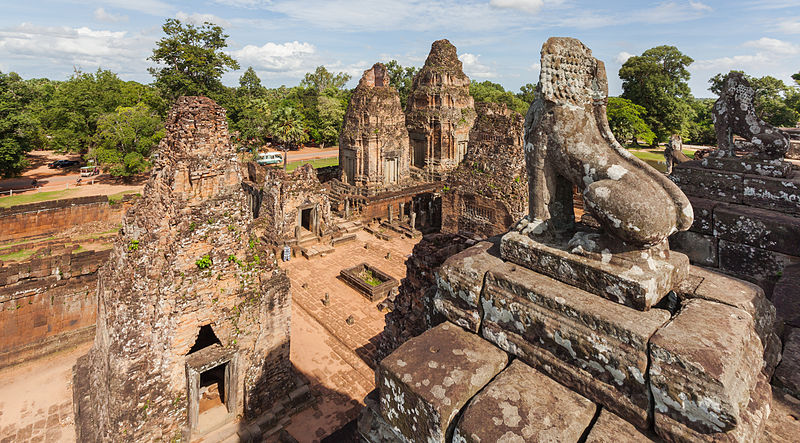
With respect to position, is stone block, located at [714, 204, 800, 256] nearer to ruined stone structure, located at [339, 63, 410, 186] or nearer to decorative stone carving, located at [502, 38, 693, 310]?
decorative stone carving, located at [502, 38, 693, 310]

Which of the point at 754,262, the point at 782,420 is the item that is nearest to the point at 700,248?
the point at 754,262

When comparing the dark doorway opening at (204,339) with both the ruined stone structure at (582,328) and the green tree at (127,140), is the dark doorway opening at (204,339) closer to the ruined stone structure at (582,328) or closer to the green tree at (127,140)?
the ruined stone structure at (582,328)

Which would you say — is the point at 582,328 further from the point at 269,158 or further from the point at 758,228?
the point at 269,158

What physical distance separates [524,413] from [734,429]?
39.7 inches

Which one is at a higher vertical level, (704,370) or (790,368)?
(704,370)

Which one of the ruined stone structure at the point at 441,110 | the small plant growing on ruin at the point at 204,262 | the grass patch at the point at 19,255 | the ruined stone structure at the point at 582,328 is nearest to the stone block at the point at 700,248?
the ruined stone structure at the point at 582,328

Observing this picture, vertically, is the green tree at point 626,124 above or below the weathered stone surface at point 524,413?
above

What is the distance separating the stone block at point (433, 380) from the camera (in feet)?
8.14

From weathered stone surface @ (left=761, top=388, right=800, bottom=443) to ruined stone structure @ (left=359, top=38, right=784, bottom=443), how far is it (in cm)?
3

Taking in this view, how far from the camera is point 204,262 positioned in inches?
293

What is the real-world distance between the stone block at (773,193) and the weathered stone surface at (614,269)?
302cm

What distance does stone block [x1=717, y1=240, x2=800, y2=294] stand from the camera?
3951 mm

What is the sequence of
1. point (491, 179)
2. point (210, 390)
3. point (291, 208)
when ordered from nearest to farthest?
point (210, 390), point (491, 179), point (291, 208)

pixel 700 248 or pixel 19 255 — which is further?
pixel 19 255
